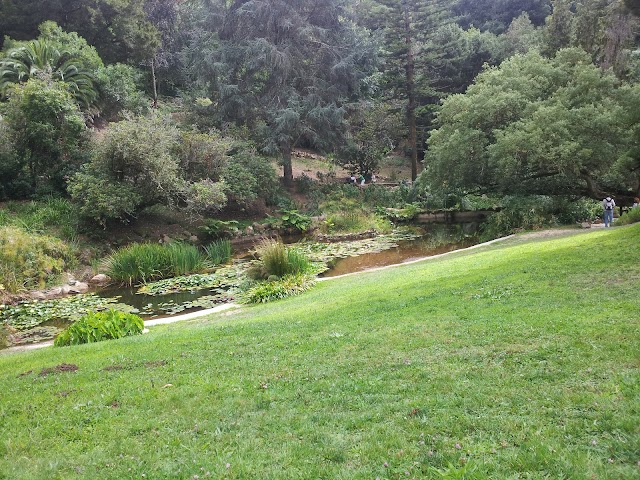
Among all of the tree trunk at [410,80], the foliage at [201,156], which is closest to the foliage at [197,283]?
the foliage at [201,156]

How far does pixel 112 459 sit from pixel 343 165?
1130 inches

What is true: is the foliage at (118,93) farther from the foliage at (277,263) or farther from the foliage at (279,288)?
the foliage at (279,288)

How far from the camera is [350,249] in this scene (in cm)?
1892

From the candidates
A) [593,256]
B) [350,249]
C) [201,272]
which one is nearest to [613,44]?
[350,249]

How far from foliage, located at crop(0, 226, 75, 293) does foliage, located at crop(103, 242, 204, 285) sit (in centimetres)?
148

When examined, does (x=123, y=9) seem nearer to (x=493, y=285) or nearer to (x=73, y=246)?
(x=73, y=246)

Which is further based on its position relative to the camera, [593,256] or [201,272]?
[201,272]

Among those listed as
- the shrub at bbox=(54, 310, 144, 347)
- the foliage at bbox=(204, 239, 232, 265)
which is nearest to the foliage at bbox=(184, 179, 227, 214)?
the foliage at bbox=(204, 239, 232, 265)

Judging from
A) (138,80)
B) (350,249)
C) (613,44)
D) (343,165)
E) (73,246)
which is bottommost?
(350,249)

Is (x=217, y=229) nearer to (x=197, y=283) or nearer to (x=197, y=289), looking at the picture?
(x=197, y=283)

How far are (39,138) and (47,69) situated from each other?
12.7 ft

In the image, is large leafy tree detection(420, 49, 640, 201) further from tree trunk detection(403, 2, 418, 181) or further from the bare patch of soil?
the bare patch of soil

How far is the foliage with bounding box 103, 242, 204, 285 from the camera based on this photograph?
14844 millimetres

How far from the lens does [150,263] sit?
15.1 meters
